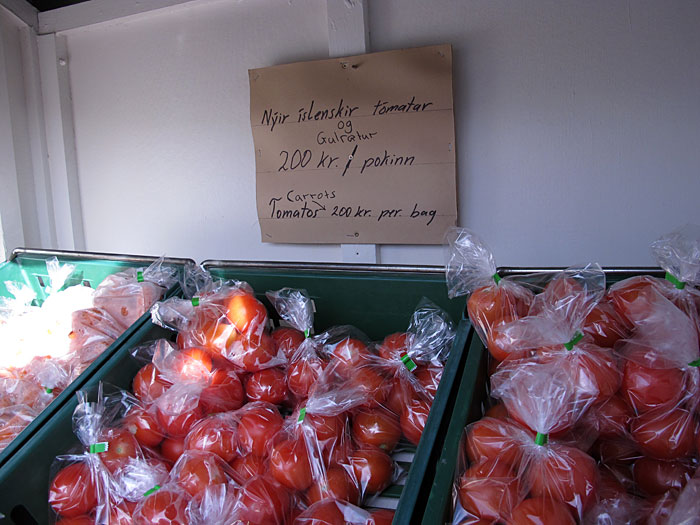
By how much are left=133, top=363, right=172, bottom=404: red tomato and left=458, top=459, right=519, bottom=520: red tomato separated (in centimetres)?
77

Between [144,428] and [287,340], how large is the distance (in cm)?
41

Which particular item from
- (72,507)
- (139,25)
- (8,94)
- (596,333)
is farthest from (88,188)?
(596,333)

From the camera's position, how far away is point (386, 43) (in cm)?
194

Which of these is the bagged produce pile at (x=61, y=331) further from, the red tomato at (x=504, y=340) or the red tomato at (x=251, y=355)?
the red tomato at (x=504, y=340)

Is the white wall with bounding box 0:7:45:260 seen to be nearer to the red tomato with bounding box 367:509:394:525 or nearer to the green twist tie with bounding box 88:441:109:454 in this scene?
the green twist tie with bounding box 88:441:109:454

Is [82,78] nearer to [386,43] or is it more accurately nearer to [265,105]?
[265,105]

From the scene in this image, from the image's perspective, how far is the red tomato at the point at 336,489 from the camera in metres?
0.92

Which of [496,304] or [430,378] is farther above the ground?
[496,304]

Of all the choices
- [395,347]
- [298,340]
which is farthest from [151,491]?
[395,347]

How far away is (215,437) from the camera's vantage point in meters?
1.05

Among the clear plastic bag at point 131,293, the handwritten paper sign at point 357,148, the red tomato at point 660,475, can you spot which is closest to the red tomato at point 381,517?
the red tomato at point 660,475

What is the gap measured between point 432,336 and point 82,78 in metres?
2.44


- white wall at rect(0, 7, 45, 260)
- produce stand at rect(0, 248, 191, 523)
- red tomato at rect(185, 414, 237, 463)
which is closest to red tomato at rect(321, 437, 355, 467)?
red tomato at rect(185, 414, 237, 463)

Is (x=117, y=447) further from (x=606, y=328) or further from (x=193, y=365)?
(x=606, y=328)
